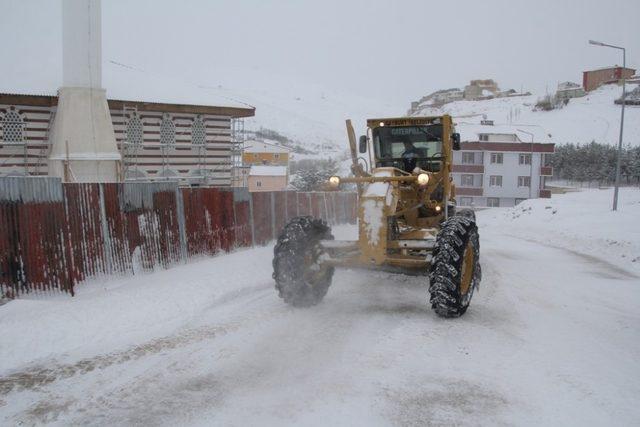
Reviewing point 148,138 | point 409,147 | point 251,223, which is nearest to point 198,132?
point 148,138

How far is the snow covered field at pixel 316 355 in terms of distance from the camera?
453 centimetres

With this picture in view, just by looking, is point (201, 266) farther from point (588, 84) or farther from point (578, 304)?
point (588, 84)

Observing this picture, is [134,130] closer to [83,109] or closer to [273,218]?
[83,109]

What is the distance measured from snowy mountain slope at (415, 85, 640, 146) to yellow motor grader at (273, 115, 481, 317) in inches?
3059

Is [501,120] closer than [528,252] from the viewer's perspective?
No

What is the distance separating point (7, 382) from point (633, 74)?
168 m

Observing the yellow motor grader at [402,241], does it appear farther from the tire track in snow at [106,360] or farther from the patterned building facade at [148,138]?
the patterned building facade at [148,138]

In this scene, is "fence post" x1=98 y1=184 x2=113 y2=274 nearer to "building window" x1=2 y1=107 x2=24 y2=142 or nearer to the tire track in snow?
the tire track in snow

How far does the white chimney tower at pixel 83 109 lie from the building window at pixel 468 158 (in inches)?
2015

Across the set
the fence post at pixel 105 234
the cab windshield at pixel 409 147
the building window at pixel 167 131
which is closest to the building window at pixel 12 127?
the building window at pixel 167 131

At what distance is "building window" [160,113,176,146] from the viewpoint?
2502cm

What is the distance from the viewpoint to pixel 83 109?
16.9 meters

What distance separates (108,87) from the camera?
23.6 m

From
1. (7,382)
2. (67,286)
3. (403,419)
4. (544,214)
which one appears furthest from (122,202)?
(544,214)
